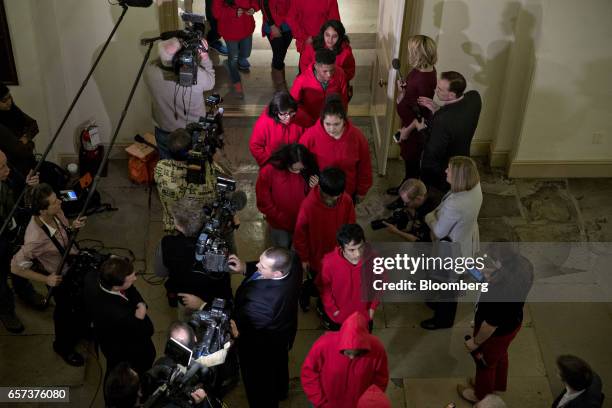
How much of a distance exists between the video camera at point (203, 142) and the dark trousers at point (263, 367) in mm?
1118

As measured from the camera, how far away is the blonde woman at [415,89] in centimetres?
518

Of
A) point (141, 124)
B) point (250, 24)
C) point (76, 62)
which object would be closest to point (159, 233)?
point (141, 124)

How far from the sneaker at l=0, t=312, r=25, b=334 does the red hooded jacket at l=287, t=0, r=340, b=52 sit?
11.5 feet

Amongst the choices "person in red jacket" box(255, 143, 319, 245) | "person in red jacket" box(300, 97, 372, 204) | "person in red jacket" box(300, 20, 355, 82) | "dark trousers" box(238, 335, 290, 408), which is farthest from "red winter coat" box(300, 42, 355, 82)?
Result: "dark trousers" box(238, 335, 290, 408)

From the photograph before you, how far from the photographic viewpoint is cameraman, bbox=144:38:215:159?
505 cm

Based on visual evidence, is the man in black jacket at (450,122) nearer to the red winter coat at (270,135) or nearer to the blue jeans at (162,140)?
the red winter coat at (270,135)

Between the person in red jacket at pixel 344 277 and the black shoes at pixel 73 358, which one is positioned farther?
the black shoes at pixel 73 358

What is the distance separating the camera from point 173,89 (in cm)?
518

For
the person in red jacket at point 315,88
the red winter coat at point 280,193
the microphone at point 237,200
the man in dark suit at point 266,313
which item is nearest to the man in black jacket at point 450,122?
the person in red jacket at point 315,88

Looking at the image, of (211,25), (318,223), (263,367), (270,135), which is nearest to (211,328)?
(263,367)

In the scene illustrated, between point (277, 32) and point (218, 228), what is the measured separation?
3.75 m

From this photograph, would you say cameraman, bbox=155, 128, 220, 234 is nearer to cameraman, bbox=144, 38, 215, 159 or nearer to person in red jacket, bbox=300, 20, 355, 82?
cameraman, bbox=144, 38, 215, 159

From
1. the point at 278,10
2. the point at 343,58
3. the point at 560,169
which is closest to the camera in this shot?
the point at 343,58

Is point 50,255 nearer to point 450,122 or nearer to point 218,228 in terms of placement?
point 218,228
